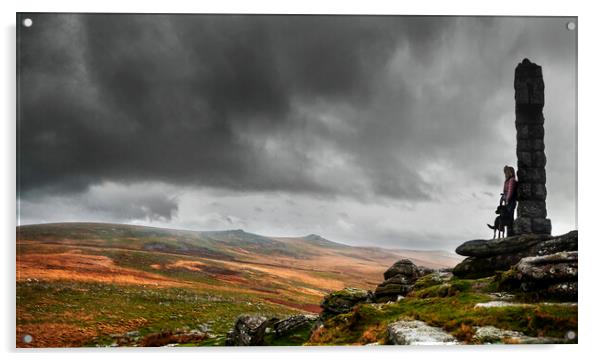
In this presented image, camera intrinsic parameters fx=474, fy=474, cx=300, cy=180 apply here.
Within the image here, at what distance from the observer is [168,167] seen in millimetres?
14391

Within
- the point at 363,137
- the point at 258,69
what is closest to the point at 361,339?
the point at 363,137

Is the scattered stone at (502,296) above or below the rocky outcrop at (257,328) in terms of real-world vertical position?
above

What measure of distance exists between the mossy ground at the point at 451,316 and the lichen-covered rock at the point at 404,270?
600 mm

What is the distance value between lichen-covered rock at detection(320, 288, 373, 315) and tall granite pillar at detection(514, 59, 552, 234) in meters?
5.84

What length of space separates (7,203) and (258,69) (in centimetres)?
811

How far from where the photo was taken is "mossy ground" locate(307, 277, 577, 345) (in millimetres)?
12375

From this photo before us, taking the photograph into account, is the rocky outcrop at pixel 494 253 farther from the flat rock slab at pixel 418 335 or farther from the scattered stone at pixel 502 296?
the flat rock slab at pixel 418 335

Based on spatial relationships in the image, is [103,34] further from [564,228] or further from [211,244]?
[564,228]

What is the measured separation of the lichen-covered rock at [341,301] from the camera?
50.4 feet

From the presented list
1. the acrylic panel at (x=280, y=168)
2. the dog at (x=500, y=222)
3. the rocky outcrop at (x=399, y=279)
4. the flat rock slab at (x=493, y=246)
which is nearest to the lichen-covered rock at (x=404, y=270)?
the rocky outcrop at (x=399, y=279)

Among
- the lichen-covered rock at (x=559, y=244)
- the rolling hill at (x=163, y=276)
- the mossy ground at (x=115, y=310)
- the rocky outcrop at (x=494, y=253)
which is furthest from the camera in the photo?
the rocky outcrop at (x=494, y=253)

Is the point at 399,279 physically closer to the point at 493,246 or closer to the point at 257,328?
the point at 493,246

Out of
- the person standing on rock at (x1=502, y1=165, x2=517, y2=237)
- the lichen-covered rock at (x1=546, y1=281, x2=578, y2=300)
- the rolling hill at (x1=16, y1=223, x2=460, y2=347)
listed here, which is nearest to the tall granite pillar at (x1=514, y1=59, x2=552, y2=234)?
the person standing on rock at (x1=502, y1=165, x2=517, y2=237)

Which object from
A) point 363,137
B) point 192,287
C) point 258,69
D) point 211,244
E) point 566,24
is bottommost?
point 192,287
